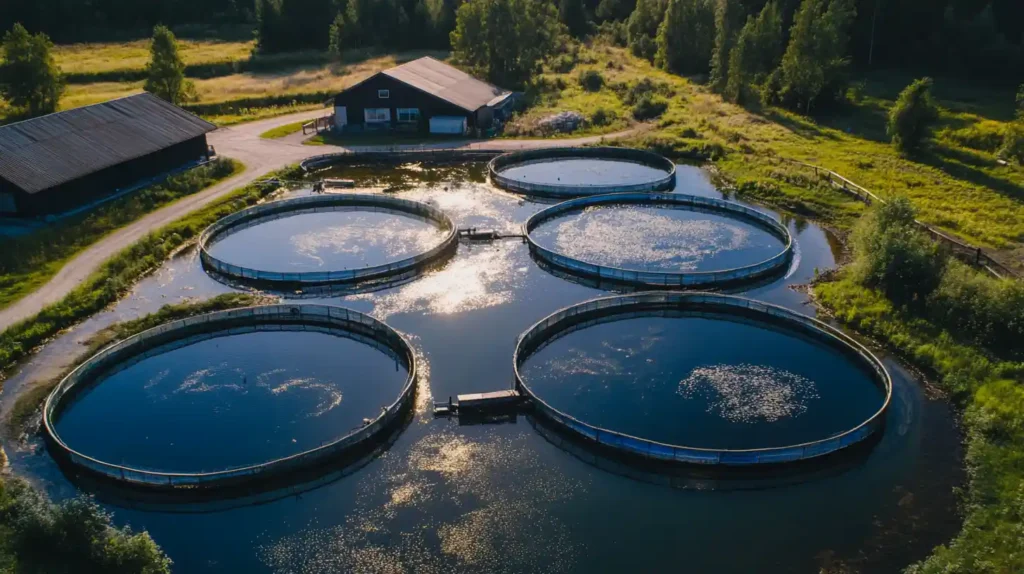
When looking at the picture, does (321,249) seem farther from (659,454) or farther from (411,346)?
(659,454)

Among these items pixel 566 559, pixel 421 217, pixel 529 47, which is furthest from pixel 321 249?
pixel 529 47

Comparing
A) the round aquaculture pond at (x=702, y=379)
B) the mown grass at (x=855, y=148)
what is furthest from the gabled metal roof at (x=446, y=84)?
the round aquaculture pond at (x=702, y=379)

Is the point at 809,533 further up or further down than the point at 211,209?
further down

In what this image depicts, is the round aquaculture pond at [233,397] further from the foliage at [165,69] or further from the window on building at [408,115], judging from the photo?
the foliage at [165,69]

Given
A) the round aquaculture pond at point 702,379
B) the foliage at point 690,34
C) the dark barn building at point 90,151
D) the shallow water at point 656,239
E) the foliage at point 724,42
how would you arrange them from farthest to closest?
the foliage at point 690,34
the foliage at point 724,42
the dark barn building at point 90,151
the shallow water at point 656,239
the round aquaculture pond at point 702,379

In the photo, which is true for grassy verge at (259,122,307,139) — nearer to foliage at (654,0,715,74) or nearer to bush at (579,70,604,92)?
bush at (579,70,604,92)
